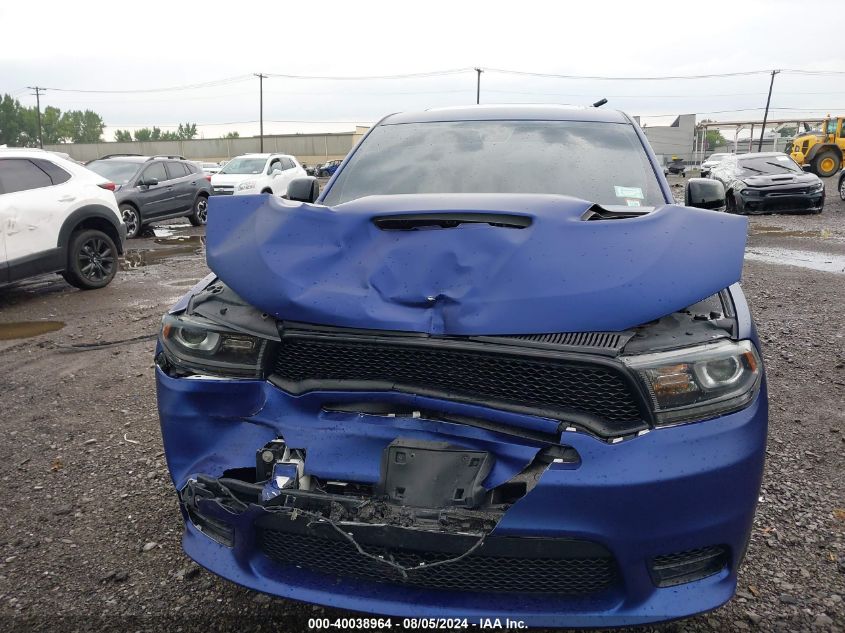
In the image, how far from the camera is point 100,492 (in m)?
3.20

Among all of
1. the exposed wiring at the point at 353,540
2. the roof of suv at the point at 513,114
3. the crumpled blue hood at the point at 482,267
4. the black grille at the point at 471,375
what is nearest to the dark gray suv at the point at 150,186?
the roof of suv at the point at 513,114

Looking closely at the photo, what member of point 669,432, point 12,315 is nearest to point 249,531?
point 669,432

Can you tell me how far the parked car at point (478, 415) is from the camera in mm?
1754

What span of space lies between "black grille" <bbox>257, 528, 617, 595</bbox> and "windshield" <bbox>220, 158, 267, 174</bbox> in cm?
1842

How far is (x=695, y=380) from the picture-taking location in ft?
5.84

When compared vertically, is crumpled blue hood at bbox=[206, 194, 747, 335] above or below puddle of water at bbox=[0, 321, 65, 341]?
above

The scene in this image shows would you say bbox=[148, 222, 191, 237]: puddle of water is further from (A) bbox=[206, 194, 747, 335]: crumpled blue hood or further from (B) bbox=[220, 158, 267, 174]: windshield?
(A) bbox=[206, 194, 747, 335]: crumpled blue hood

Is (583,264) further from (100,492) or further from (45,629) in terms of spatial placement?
(100,492)

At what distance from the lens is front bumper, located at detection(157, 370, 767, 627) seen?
1.72m

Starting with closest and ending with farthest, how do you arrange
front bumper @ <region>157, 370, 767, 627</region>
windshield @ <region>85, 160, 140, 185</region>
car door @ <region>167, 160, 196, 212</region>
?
1. front bumper @ <region>157, 370, 767, 627</region>
2. windshield @ <region>85, 160, 140, 185</region>
3. car door @ <region>167, 160, 196, 212</region>

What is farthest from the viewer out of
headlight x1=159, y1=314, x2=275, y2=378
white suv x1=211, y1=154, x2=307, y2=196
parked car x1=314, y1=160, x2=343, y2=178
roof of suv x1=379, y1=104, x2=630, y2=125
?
white suv x1=211, y1=154, x2=307, y2=196

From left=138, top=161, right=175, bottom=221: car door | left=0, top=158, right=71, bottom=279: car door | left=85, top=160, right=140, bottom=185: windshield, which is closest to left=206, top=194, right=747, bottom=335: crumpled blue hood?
left=0, top=158, right=71, bottom=279: car door

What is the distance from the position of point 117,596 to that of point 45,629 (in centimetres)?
25

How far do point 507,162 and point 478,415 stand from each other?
67.2 inches
